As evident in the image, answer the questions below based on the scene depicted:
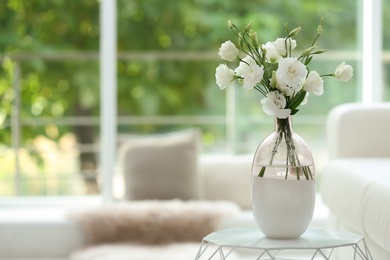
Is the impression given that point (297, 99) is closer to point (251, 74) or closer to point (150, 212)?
point (251, 74)

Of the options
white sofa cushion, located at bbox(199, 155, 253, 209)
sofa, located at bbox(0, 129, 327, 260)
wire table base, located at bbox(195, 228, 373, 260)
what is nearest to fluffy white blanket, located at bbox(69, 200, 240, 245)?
sofa, located at bbox(0, 129, 327, 260)

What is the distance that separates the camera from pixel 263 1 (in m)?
6.04

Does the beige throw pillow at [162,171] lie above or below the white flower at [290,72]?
below

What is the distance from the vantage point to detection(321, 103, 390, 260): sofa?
340 cm

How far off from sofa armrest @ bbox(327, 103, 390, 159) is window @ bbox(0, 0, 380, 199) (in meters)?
1.28

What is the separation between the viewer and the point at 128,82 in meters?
5.97

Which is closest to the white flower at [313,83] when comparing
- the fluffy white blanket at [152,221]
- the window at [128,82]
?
the fluffy white blanket at [152,221]

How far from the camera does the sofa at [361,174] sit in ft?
11.2

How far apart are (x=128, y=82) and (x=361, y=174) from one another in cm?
247

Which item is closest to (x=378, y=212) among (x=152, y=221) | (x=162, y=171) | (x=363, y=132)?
(x=363, y=132)

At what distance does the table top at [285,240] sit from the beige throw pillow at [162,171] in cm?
204

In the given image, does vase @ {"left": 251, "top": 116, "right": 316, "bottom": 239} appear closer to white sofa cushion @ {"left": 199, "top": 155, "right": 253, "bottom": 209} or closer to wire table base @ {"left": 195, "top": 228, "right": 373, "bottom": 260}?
wire table base @ {"left": 195, "top": 228, "right": 373, "bottom": 260}

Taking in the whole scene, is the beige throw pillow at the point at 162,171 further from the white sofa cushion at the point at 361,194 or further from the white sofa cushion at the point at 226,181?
the white sofa cushion at the point at 361,194

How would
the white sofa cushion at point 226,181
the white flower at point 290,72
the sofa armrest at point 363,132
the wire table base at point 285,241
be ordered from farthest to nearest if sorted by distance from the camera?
1. the white sofa cushion at point 226,181
2. the sofa armrest at point 363,132
3. the white flower at point 290,72
4. the wire table base at point 285,241
